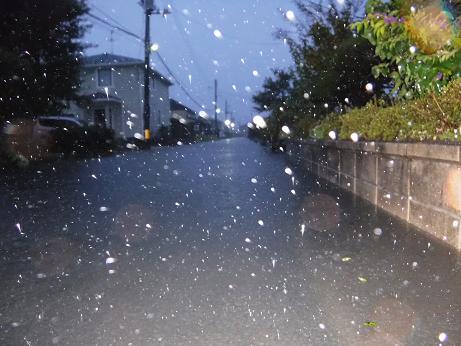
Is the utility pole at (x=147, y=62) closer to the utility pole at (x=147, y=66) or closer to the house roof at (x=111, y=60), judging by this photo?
the utility pole at (x=147, y=66)

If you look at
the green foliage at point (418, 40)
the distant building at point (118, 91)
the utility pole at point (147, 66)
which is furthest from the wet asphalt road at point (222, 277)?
the distant building at point (118, 91)

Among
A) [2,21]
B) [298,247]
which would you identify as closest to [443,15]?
[298,247]

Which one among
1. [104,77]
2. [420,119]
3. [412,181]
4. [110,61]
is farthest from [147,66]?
[412,181]

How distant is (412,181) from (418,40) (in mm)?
2127

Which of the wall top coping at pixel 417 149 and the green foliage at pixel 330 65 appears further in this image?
the green foliage at pixel 330 65

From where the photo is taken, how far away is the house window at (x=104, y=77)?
41.8m

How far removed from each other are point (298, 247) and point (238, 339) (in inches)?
91.1

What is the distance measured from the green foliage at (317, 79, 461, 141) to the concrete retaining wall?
10.8 inches

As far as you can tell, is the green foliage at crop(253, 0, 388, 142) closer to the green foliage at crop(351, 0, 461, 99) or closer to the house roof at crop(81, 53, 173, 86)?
the green foliage at crop(351, 0, 461, 99)

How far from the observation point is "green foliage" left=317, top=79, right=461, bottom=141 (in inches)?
228

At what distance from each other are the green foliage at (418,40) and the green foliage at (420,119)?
1.49 feet

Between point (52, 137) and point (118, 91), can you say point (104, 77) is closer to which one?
point (118, 91)

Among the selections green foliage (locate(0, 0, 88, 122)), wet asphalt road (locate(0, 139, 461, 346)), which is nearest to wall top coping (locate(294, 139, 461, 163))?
wet asphalt road (locate(0, 139, 461, 346))

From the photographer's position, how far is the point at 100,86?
41.7m
